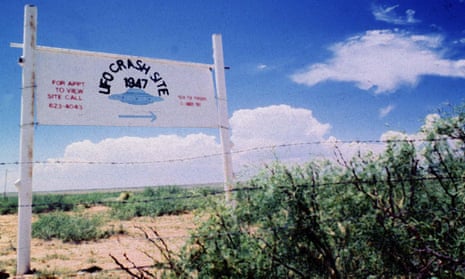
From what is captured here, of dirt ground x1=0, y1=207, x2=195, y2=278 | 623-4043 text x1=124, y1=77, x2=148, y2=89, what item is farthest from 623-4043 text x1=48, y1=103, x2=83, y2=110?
dirt ground x1=0, y1=207, x2=195, y2=278

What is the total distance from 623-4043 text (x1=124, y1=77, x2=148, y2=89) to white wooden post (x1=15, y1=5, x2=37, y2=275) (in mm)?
1451

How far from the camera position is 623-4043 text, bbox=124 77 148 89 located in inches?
252

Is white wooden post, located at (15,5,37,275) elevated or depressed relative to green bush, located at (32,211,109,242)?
elevated

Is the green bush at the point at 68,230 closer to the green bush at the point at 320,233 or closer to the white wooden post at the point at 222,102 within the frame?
the white wooden post at the point at 222,102

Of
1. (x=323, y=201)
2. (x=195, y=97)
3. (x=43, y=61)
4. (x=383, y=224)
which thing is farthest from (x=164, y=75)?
(x=383, y=224)

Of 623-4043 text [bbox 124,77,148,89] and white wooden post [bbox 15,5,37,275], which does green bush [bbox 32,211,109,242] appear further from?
623-4043 text [bbox 124,77,148,89]

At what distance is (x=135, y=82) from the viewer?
6.47 meters

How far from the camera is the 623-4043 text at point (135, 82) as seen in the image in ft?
21.0

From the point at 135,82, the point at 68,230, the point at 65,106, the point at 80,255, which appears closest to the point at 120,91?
the point at 135,82

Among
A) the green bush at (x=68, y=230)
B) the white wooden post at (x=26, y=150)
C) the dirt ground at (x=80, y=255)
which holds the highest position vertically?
the white wooden post at (x=26, y=150)

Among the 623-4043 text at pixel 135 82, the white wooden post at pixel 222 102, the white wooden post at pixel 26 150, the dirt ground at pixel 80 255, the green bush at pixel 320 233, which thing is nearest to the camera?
the green bush at pixel 320 233

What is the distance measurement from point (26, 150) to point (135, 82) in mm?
2062

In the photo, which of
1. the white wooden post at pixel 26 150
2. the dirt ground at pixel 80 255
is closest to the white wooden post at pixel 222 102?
the dirt ground at pixel 80 255

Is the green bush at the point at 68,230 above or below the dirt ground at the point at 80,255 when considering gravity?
above
